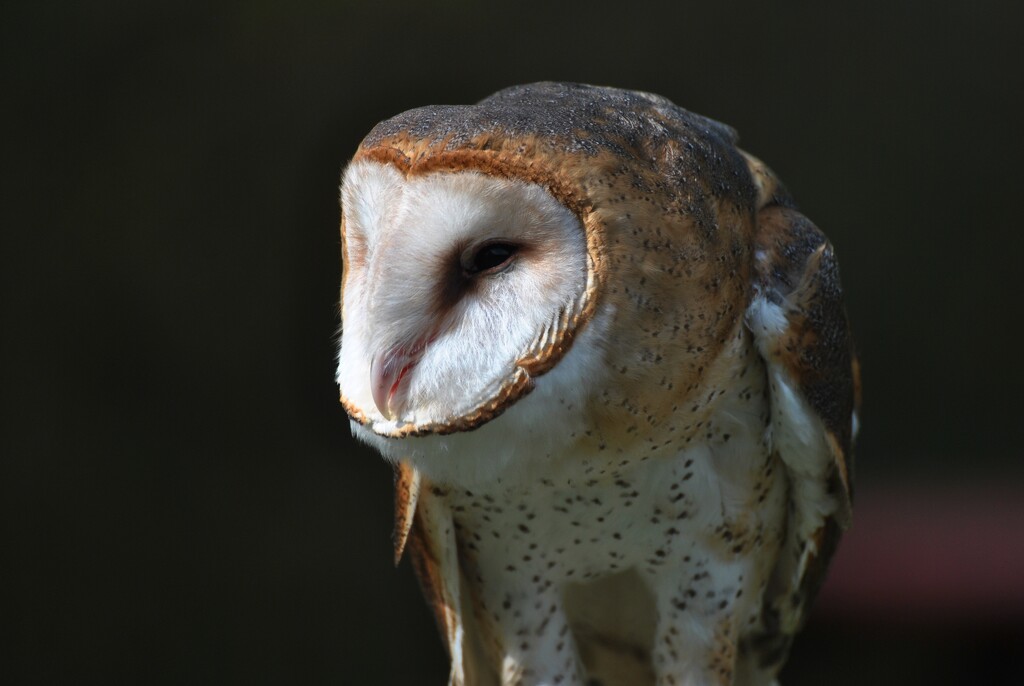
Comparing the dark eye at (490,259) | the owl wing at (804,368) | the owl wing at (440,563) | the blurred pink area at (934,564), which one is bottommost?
the blurred pink area at (934,564)

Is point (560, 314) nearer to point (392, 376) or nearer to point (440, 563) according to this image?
point (392, 376)

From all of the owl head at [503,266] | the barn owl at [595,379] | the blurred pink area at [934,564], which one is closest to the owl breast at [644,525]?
the barn owl at [595,379]

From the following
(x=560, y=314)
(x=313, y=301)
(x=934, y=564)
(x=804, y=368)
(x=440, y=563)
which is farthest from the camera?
(x=313, y=301)

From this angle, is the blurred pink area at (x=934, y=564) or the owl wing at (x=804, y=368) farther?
the blurred pink area at (x=934, y=564)

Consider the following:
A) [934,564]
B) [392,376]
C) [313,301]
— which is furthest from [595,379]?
[313,301]

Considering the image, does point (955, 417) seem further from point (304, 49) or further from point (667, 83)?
point (304, 49)

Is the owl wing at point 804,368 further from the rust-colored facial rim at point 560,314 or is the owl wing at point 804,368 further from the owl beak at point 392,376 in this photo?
the owl beak at point 392,376

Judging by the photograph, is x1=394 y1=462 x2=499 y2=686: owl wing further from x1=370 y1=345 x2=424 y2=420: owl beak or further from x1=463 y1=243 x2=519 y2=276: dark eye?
x1=463 y1=243 x2=519 y2=276: dark eye
